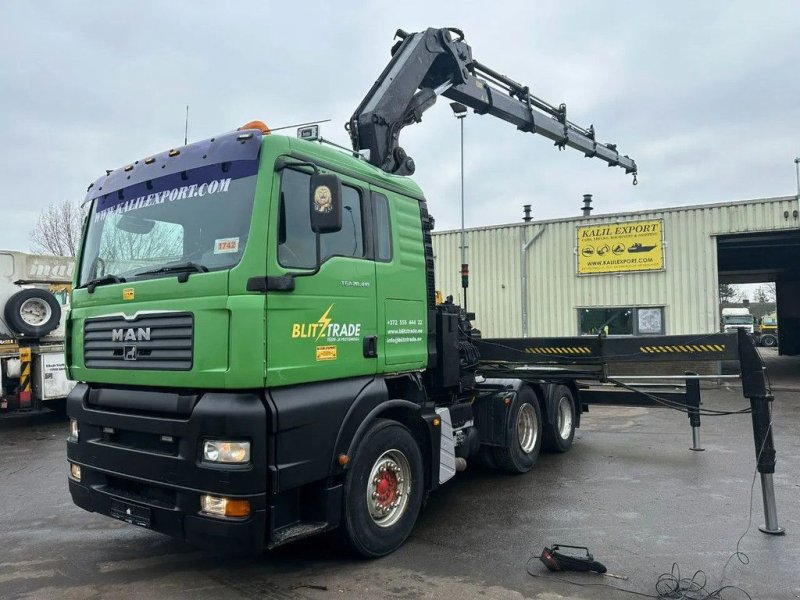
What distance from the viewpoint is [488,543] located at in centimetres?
485

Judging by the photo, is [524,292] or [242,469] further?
[524,292]

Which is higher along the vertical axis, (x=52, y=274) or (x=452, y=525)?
(x=52, y=274)

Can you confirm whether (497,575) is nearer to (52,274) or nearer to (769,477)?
(769,477)

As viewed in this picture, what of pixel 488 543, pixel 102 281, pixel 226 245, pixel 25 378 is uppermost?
pixel 226 245

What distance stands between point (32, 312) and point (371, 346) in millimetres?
9340

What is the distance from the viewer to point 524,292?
60.1 feet

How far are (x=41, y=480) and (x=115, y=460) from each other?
3969 millimetres

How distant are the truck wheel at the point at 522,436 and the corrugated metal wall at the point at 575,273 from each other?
10596 millimetres

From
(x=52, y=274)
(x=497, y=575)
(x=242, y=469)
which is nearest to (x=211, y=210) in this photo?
(x=242, y=469)

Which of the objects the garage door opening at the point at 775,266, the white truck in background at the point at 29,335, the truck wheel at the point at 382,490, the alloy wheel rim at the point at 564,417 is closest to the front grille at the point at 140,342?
the truck wheel at the point at 382,490

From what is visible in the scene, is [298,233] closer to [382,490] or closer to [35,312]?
[382,490]

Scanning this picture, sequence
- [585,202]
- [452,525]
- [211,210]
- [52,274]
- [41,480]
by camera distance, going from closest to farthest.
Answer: [211,210], [452,525], [41,480], [52,274], [585,202]

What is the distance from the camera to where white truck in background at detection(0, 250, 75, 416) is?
34.7 ft

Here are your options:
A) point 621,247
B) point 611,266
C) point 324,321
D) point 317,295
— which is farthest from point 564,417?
point 621,247
